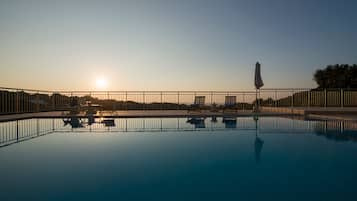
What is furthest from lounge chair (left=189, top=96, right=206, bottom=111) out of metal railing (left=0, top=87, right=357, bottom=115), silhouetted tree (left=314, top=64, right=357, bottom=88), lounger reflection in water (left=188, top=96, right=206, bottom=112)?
silhouetted tree (left=314, top=64, right=357, bottom=88)

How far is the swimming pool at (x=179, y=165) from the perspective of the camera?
268cm

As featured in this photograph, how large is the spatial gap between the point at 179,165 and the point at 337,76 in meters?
19.9

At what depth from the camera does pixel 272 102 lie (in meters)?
13.5

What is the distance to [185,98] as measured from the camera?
13.7 metres

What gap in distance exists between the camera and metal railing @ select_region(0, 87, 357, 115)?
12683 millimetres

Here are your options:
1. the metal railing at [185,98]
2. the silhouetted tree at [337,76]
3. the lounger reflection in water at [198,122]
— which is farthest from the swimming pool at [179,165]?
the silhouetted tree at [337,76]

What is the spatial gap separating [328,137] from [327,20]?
639 centimetres

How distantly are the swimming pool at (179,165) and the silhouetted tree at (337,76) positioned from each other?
49.0ft

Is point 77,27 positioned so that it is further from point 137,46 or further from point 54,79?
point 54,79

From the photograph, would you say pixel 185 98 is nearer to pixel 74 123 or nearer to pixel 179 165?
pixel 74 123

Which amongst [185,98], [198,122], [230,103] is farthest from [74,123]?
[185,98]

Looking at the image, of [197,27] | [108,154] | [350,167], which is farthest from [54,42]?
[350,167]

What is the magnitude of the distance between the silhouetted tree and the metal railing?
7.47 metres

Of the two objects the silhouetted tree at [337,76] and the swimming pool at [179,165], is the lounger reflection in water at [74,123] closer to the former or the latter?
the swimming pool at [179,165]
